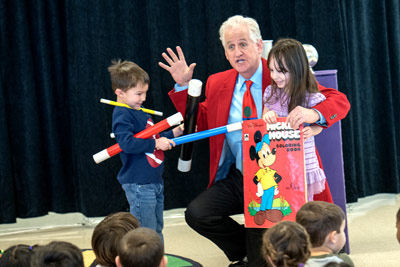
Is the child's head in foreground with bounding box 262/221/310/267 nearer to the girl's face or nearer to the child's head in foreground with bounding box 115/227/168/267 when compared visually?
the child's head in foreground with bounding box 115/227/168/267

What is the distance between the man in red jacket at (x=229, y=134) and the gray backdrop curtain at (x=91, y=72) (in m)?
0.88

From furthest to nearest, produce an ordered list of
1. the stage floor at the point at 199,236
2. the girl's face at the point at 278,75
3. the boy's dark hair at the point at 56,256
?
1. the stage floor at the point at 199,236
2. the girl's face at the point at 278,75
3. the boy's dark hair at the point at 56,256

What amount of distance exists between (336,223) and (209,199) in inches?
36.8

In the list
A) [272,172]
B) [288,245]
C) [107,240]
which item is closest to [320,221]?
[288,245]

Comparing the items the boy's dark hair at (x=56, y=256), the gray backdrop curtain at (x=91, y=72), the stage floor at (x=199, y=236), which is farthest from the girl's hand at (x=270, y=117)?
the gray backdrop curtain at (x=91, y=72)

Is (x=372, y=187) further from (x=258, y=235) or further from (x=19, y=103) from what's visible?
(x=19, y=103)

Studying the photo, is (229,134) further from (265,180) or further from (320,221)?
(320,221)

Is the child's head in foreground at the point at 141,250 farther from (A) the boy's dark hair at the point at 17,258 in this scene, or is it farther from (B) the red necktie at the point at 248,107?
(B) the red necktie at the point at 248,107

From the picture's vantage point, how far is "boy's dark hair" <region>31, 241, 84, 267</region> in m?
1.45

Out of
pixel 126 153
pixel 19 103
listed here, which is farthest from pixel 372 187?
pixel 19 103

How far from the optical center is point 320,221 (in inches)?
68.4

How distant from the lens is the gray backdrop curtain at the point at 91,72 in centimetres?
342

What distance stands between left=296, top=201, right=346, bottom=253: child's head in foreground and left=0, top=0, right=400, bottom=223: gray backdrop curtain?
1850 mm

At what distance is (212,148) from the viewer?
269 cm
